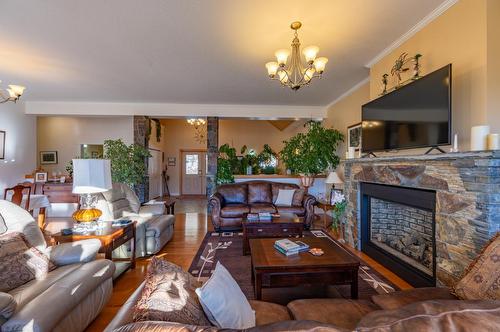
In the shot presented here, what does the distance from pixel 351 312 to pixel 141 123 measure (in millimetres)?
6031

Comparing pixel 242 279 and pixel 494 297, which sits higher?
pixel 494 297

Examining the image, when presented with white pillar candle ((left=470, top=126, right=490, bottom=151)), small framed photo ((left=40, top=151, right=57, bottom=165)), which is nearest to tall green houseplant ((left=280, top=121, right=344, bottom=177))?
white pillar candle ((left=470, top=126, right=490, bottom=151))

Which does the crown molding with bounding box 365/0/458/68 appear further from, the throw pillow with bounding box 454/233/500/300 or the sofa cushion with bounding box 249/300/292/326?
the sofa cushion with bounding box 249/300/292/326

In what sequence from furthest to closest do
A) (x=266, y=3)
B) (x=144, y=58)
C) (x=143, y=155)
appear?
(x=143, y=155), (x=144, y=58), (x=266, y=3)

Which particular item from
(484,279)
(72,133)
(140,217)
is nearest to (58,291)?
(140,217)

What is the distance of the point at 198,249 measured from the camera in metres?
3.75

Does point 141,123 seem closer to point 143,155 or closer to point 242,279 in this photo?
point 143,155

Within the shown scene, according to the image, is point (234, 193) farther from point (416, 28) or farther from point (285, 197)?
point (416, 28)

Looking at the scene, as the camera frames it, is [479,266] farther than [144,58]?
No

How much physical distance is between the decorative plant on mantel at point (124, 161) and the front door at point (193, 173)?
441cm

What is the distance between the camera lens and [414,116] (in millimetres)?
2572

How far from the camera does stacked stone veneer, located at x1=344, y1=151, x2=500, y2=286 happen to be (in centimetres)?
180

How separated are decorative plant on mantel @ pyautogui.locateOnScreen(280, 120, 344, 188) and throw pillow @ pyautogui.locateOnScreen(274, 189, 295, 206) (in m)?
0.74

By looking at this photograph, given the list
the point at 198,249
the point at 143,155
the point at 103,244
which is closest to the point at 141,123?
the point at 143,155
